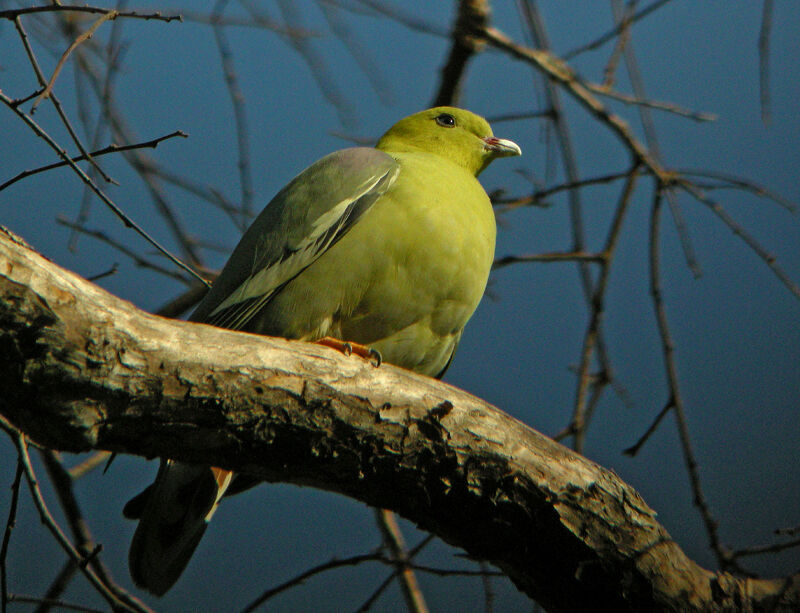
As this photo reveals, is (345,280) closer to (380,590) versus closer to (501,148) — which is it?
(380,590)

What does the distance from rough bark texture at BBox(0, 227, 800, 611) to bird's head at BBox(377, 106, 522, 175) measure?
148 centimetres

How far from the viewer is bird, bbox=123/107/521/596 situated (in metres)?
2.28

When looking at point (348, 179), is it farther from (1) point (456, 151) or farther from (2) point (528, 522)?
(2) point (528, 522)

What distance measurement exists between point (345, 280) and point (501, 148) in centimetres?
114

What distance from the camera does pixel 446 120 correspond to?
10.6 ft

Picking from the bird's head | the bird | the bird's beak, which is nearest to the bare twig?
the bird's head

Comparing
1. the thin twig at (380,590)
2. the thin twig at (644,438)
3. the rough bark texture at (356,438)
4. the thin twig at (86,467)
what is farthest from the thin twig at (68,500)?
the thin twig at (644,438)

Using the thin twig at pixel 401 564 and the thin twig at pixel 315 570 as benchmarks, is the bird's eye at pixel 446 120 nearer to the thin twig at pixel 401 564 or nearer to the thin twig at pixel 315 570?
the thin twig at pixel 401 564

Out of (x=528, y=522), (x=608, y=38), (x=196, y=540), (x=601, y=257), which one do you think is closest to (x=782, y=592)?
(x=528, y=522)

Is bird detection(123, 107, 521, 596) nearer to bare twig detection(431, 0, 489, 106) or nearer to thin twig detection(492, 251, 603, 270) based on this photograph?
thin twig detection(492, 251, 603, 270)

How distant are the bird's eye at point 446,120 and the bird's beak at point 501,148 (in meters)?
0.15

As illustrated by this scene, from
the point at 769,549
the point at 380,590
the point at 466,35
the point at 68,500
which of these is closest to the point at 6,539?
the point at 68,500

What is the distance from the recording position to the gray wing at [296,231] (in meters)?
2.47

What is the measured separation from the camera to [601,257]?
2.71 metres
